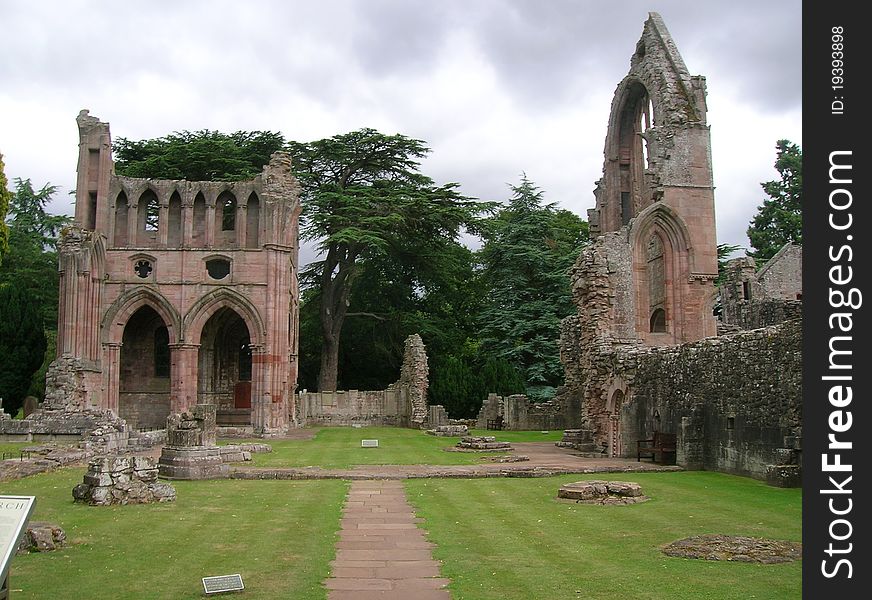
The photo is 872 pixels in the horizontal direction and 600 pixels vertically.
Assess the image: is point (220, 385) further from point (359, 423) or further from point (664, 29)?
point (664, 29)

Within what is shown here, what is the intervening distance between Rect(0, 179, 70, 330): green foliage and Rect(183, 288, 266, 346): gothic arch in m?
12.9

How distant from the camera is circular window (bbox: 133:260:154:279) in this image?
36.0 m

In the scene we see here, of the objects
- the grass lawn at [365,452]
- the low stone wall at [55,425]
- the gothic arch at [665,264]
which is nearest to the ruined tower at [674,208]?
the gothic arch at [665,264]

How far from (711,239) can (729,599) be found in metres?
23.1

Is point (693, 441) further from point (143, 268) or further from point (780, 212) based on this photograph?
point (780, 212)

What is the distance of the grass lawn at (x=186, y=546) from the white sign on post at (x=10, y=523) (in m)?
1.48

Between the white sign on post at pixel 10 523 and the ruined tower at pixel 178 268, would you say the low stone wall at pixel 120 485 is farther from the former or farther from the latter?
the ruined tower at pixel 178 268

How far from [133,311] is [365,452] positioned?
15826 mm

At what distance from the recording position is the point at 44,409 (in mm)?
29234

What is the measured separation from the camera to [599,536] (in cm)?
1040

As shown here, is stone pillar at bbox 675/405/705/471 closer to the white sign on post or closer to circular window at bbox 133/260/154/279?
the white sign on post

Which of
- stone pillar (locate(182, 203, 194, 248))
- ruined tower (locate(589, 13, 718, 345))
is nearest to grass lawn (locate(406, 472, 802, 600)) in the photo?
ruined tower (locate(589, 13, 718, 345))

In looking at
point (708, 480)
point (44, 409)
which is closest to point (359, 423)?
point (44, 409)

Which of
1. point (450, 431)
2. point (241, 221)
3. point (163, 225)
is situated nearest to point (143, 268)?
point (163, 225)
